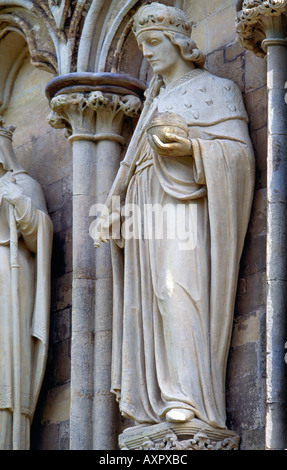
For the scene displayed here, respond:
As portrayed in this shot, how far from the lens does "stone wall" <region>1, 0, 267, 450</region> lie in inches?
402

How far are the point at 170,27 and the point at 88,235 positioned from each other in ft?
4.75

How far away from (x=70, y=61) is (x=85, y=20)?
0.92ft

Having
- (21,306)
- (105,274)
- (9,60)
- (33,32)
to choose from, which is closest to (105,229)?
(105,274)

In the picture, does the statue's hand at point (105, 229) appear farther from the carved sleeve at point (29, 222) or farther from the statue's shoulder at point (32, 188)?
the statue's shoulder at point (32, 188)

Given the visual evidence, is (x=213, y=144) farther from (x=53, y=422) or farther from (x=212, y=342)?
(x=53, y=422)

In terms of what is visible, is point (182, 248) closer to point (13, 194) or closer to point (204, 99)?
point (204, 99)

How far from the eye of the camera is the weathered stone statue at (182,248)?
10.2m

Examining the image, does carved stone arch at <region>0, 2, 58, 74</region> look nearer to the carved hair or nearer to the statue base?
the carved hair

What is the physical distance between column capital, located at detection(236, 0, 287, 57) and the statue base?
6.89ft

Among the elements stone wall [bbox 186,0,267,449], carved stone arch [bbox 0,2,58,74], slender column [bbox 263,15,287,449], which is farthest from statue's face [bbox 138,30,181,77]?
carved stone arch [bbox 0,2,58,74]

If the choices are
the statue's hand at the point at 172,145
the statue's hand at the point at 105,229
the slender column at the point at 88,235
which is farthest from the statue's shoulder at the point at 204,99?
the slender column at the point at 88,235

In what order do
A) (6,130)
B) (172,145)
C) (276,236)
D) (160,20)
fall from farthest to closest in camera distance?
(6,130) < (160,20) < (172,145) < (276,236)

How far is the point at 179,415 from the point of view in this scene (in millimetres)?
10000

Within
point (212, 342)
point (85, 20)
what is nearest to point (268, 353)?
point (212, 342)
